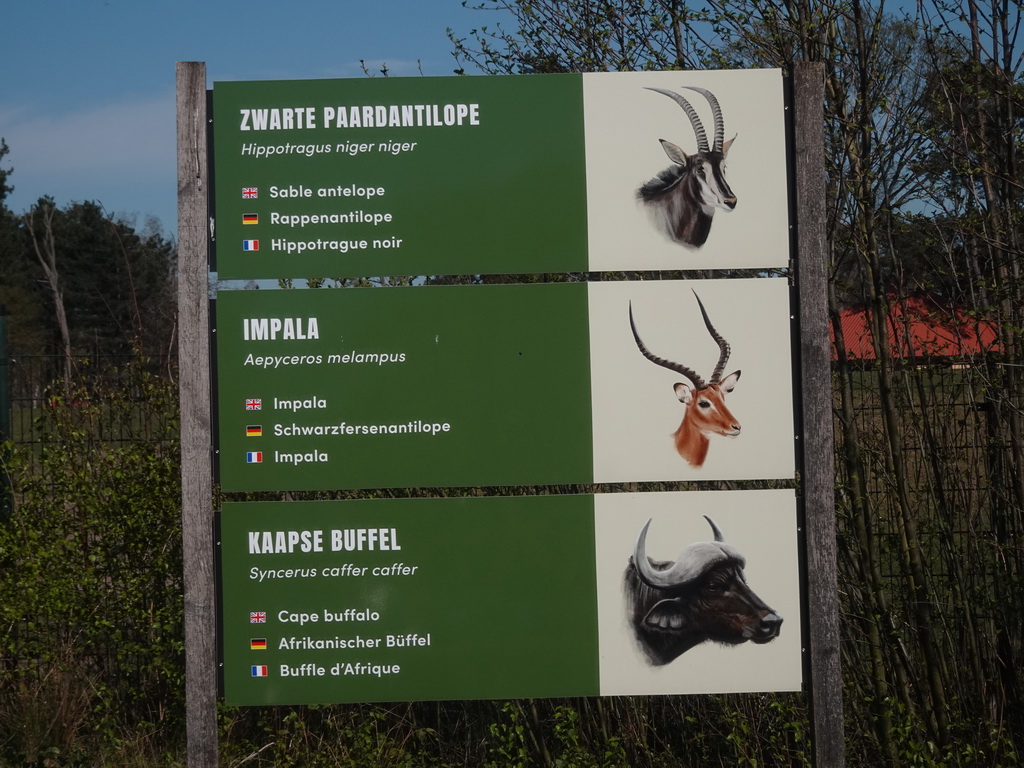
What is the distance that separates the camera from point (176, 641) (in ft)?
16.4

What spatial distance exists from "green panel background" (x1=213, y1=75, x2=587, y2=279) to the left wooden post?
8 cm

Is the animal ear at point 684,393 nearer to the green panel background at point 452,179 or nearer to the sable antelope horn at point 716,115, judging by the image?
the green panel background at point 452,179

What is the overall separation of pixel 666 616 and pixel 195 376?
1.94 meters

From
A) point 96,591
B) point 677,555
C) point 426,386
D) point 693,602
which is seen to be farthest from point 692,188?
point 96,591

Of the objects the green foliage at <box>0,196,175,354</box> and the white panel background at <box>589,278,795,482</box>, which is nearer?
the white panel background at <box>589,278,795,482</box>

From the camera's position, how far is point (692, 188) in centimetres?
359

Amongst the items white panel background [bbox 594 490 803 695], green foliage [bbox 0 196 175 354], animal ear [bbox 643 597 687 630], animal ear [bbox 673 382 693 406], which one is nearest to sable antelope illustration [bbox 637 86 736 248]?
animal ear [bbox 673 382 693 406]

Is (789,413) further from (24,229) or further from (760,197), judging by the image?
(24,229)

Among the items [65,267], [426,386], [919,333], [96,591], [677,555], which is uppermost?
[65,267]

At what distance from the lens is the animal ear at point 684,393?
3.57m

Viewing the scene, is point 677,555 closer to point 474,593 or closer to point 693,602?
point 693,602

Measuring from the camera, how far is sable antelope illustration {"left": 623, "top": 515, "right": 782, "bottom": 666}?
3605 mm

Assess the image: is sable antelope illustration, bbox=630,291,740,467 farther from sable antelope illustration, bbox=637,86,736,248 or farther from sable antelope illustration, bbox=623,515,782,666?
sable antelope illustration, bbox=637,86,736,248

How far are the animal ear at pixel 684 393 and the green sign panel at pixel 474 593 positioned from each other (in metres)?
0.35
